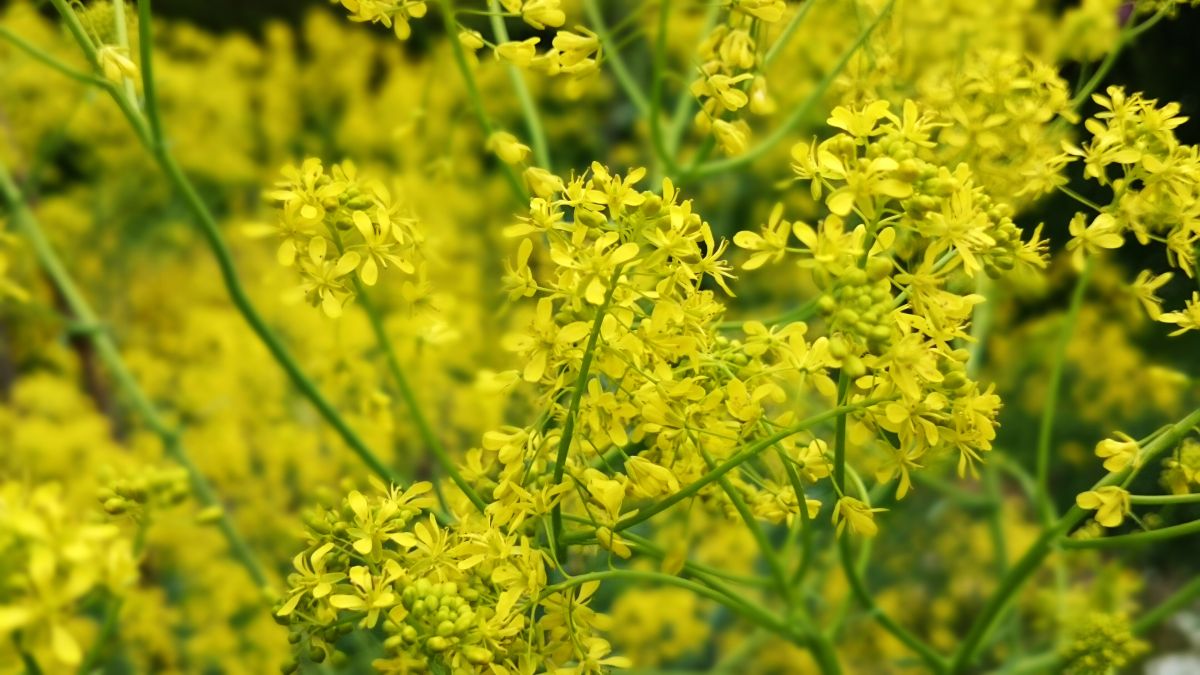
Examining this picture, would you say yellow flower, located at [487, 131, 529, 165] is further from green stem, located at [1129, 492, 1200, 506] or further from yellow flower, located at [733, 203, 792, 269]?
green stem, located at [1129, 492, 1200, 506]

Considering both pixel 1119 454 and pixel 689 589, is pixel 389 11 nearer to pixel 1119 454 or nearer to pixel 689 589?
pixel 689 589

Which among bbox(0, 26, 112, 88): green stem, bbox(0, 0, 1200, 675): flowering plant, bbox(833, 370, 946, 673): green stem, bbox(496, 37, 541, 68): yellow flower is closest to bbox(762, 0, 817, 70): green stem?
bbox(0, 0, 1200, 675): flowering plant

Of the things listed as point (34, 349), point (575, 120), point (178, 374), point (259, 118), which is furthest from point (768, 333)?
point (259, 118)

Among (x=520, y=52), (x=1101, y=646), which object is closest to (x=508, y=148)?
(x=520, y=52)

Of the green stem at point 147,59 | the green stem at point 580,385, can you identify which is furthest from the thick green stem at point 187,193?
the green stem at point 580,385

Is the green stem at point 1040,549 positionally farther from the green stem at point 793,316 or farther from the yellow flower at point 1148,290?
the green stem at point 793,316

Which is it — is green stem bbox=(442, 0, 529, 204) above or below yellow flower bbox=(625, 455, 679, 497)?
above
